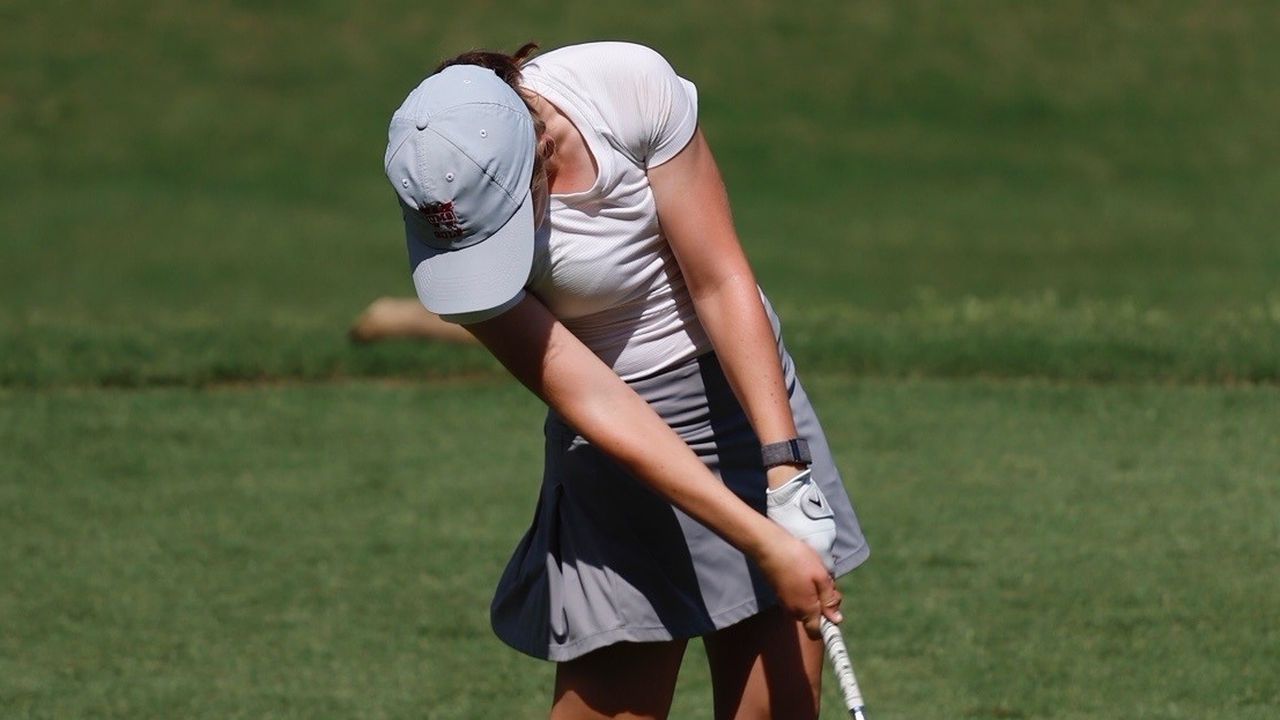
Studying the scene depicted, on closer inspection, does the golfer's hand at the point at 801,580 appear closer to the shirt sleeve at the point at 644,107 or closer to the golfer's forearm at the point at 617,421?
the golfer's forearm at the point at 617,421

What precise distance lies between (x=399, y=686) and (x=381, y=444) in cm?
202

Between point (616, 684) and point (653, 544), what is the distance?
219 millimetres

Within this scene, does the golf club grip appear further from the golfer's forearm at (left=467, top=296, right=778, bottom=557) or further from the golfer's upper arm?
the golfer's upper arm

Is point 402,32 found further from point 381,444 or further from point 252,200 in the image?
point 381,444

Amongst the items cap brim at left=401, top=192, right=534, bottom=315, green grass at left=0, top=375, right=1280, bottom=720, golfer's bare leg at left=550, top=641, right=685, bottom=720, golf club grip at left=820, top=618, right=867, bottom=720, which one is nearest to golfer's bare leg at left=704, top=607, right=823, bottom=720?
golfer's bare leg at left=550, top=641, right=685, bottom=720

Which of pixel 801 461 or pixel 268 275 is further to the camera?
pixel 268 275

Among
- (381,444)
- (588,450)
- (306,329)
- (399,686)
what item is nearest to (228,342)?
(306,329)

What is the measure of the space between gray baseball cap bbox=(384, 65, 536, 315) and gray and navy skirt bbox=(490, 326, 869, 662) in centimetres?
40

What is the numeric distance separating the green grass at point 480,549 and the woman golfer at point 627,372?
115 centimetres

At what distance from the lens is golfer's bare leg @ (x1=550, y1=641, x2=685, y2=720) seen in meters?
2.79

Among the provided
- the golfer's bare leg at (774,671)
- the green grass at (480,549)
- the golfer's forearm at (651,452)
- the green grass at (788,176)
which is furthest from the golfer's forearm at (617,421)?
the green grass at (788,176)

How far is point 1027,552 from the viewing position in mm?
4805

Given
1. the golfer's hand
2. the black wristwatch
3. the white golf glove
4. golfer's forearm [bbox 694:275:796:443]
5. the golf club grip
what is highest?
golfer's forearm [bbox 694:275:796:443]

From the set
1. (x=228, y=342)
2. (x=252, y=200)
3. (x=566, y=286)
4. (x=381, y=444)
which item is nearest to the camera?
(x=566, y=286)
